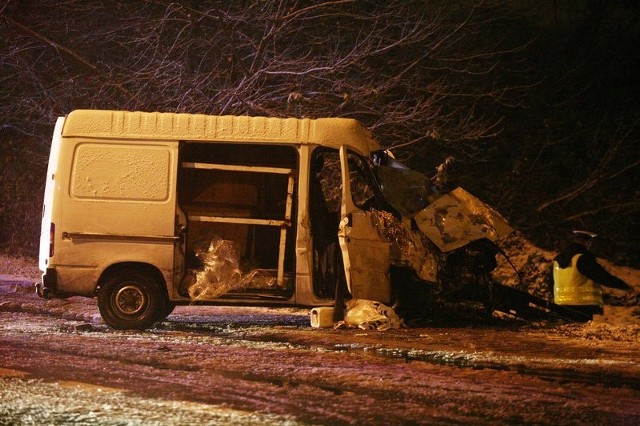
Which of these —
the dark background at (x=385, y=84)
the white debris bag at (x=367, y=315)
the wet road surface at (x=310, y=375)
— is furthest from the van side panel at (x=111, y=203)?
the dark background at (x=385, y=84)

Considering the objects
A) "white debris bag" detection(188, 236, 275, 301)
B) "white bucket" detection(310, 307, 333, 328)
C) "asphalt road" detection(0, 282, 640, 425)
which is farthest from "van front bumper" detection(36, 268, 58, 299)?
"white bucket" detection(310, 307, 333, 328)

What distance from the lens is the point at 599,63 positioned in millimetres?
20656

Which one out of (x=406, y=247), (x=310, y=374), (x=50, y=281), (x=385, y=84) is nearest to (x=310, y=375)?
(x=310, y=374)

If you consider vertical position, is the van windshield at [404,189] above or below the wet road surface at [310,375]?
above

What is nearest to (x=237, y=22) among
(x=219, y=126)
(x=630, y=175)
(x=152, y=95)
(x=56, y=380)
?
(x=152, y=95)

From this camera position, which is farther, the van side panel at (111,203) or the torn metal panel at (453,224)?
the torn metal panel at (453,224)

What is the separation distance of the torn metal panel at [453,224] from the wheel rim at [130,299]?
337cm

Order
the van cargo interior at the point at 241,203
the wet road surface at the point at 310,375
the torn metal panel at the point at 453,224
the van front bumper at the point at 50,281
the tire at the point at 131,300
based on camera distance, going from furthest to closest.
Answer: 1. the van cargo interior at the point at 241,203
2. the torn metal panel at the point at 453,224
3. the tire at the point at 131,300
4. the van front bumper at the point at 50,281
5. the wet road surface at the point at 310,375

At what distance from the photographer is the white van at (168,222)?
9961 millimetres

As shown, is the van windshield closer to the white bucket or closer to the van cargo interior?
the van cargo interior

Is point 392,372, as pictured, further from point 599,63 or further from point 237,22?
point 599,63

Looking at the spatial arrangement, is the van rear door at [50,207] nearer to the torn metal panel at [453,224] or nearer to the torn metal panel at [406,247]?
the torn metal panel at [406,247]

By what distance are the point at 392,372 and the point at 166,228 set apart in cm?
363

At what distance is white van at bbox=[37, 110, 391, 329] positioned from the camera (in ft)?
32.7
